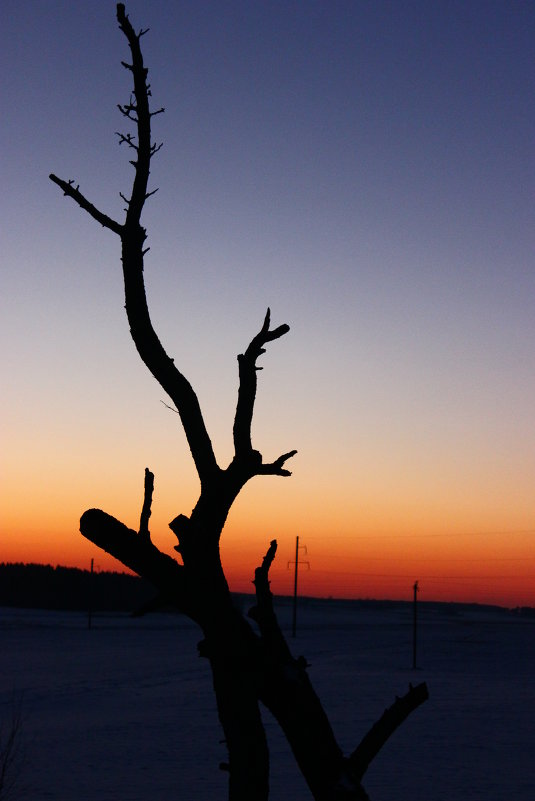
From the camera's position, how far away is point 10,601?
12294 cm

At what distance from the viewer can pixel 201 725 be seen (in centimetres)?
2473

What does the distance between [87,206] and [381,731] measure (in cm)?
226

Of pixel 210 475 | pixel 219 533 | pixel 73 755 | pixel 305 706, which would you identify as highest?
pixel 210 475

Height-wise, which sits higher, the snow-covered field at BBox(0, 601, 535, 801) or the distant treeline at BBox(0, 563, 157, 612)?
the distant treeline at BBox(0, 563, 157, 612)

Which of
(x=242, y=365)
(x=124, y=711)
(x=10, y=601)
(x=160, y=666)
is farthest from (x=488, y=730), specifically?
(x=10, y=601)

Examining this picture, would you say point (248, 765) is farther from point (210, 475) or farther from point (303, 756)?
point (210, 475)

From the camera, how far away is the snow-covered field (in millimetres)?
17625

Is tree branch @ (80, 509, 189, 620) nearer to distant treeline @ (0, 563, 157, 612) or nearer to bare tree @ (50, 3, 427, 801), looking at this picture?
bare tree @ (50, 3, 427, 801)

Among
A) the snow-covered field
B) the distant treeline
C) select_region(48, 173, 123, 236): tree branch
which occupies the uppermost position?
the distant treeline

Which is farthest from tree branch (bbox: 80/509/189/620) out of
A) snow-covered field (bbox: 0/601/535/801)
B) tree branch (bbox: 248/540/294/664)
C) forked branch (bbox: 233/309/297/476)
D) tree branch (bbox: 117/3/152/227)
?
snow-covered field (bbox: 0/601/535/801)

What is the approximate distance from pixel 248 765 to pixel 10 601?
126312mm

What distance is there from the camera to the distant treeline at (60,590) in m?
123

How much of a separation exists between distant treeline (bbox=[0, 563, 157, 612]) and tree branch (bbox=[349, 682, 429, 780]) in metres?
120

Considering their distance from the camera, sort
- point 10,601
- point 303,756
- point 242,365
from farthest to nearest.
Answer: point 10,601
point 242,365
point 303,756
